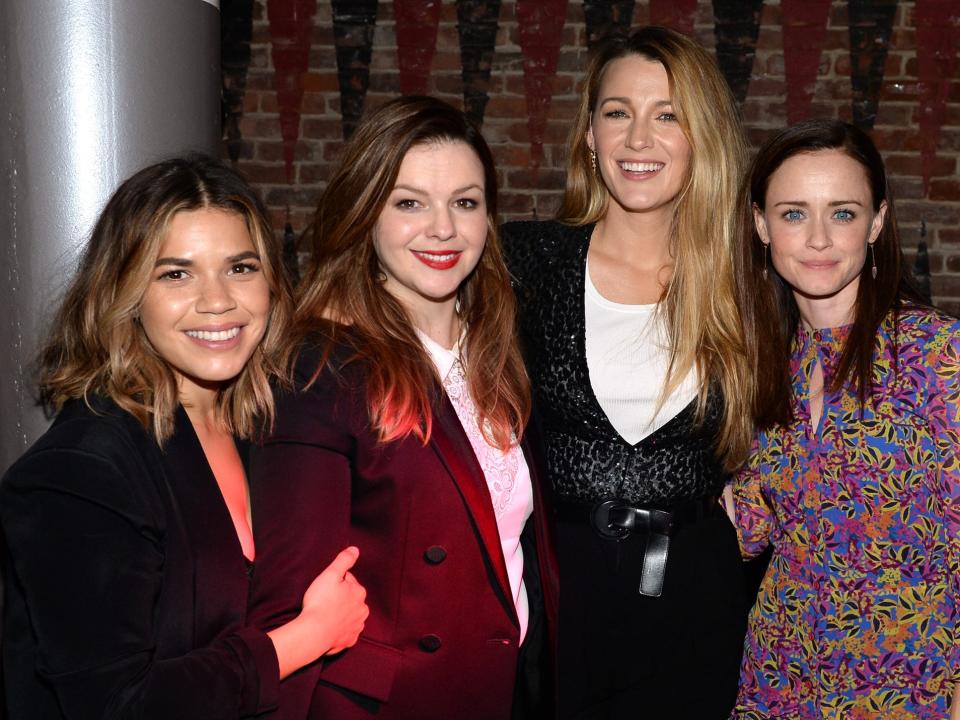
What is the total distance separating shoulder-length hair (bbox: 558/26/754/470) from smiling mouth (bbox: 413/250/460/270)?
1.77ft

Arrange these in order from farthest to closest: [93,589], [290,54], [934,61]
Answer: [290,54] < [934,61] < [93,589]

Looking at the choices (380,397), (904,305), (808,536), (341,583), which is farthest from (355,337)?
(904,305)

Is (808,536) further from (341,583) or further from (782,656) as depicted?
(341,583)

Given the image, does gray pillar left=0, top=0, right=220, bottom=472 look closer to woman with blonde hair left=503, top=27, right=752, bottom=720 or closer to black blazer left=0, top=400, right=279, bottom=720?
black blazer left=0, top=400, right=279, bottom=720

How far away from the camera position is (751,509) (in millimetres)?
2090

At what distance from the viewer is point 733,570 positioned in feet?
6.84

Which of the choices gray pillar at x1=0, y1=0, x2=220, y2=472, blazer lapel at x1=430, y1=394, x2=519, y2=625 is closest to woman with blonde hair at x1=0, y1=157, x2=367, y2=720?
gray pillar at x1=0, y1=0, x2=220, y2=472

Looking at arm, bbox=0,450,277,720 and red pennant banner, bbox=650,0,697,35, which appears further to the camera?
red pennant banner, bbox=650,0,697,35

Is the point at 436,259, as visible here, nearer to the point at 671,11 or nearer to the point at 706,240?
the point at 706,240

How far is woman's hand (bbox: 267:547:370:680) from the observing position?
1.47 metres

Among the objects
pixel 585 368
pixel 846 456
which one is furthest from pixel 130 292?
pixel 846 456

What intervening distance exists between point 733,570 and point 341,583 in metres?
0.92

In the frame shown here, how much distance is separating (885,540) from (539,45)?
282cm

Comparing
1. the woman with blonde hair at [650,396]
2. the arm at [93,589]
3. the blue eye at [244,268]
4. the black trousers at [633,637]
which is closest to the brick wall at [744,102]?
the woman with blonde hair at [650,396]
